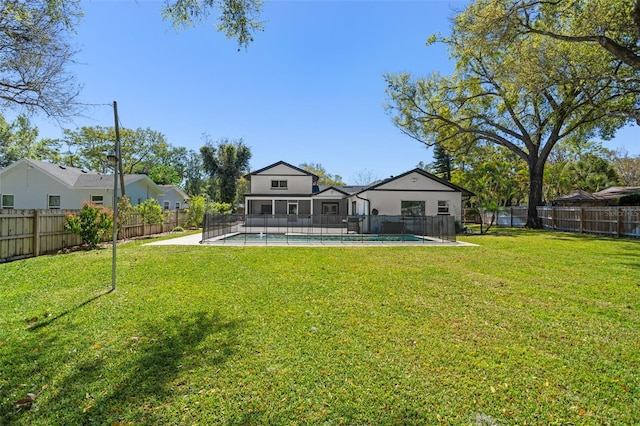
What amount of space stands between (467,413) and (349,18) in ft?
46.0

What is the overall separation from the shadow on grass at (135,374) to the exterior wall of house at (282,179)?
24.0 metres

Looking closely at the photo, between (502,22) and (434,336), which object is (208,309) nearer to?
(434,336)

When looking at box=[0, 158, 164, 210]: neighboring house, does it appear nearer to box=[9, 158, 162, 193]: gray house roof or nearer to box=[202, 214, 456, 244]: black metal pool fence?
box=[9, 158, 162, 193]: gray house roof

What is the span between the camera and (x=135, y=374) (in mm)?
3023

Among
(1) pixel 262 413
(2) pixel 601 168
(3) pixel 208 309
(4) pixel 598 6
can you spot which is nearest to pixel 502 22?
(4) pixel 598 6

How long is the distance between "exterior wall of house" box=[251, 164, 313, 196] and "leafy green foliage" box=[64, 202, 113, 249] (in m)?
16.2

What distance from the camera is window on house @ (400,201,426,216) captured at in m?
→ 21.2

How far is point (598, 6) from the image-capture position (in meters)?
13.0

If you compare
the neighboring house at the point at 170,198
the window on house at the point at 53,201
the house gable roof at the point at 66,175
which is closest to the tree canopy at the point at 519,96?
the neighboring house at the point at 170,198

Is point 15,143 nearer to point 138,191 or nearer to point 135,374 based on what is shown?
point 138,191

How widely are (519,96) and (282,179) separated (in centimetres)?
1914

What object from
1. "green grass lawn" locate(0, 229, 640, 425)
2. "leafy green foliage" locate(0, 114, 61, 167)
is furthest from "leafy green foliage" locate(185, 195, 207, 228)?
"leafy green foliage" locate(0, 114, 61, 167)

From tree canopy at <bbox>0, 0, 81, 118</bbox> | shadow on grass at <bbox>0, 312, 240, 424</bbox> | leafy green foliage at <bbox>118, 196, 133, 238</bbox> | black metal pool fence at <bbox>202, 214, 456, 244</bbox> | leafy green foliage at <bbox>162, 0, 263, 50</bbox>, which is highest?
tree canopy at <bbox>0, 0, 81, 118</bbox>

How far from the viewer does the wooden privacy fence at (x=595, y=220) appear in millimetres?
16797
